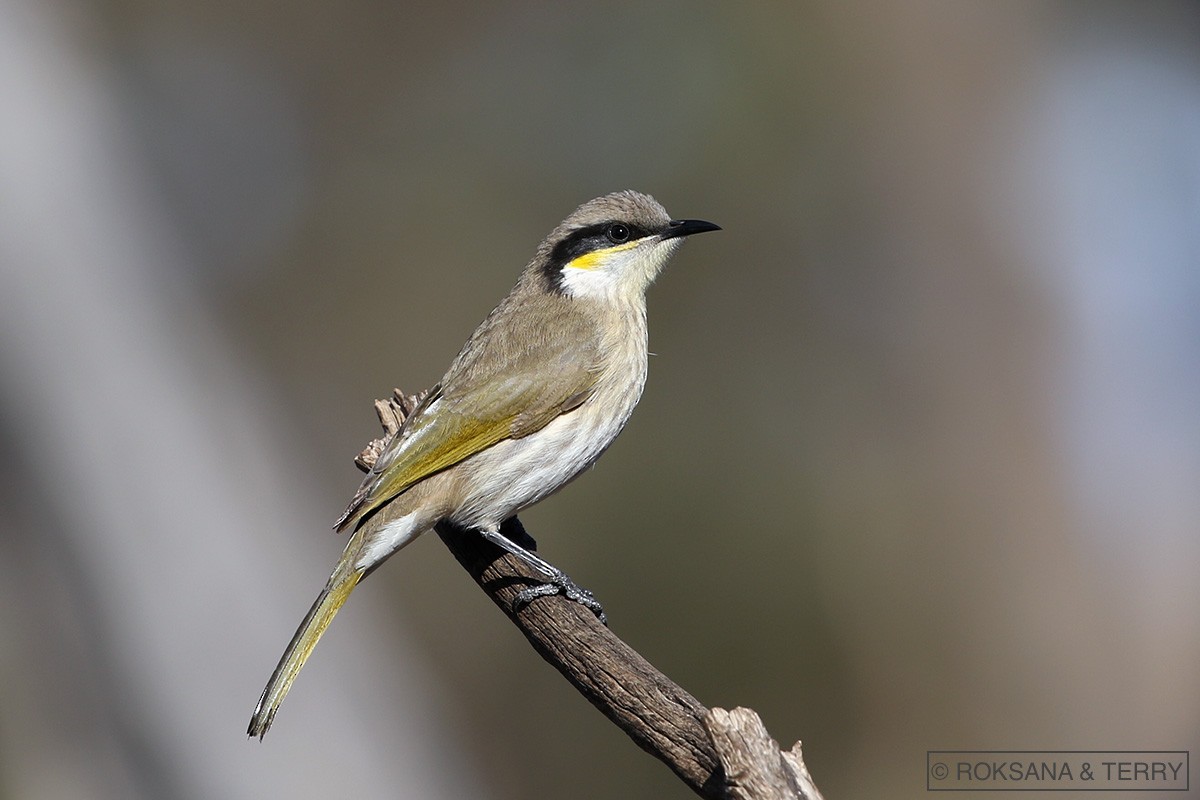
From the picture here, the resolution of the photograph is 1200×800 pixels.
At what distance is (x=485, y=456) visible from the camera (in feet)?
15.1

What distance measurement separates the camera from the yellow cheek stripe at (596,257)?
5.11m

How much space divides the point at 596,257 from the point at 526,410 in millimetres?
855

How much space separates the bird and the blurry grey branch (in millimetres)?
141

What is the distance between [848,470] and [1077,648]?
275 cm

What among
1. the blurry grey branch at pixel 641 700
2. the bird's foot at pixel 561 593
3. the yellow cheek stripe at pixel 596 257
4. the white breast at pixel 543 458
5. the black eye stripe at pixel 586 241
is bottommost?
the blurry grey branch at pixel 641 700

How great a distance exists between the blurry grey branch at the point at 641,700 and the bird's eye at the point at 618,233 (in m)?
1.28

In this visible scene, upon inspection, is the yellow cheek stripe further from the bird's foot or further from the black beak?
the bird's foot

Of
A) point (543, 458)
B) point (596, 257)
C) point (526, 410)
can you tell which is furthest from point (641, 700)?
point (596, 257)

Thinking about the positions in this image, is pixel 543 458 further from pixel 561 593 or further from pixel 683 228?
pixel 683 228

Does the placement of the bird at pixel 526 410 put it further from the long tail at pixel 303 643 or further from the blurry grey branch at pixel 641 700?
the blurry grey branch at pixel 641 700

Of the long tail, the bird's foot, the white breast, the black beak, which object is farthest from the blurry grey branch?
the black beak

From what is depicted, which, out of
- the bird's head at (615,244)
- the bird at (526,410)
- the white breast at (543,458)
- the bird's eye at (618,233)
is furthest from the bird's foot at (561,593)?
the bird's eye at (618,233)

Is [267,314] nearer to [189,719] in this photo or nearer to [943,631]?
[189,719]

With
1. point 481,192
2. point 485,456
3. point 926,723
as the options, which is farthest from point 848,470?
point 485,456
